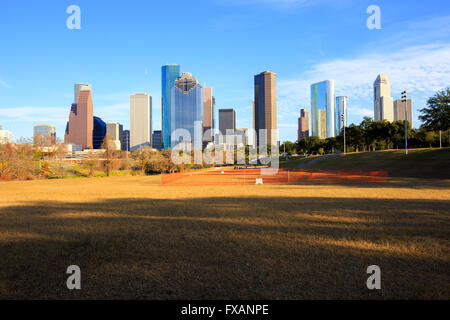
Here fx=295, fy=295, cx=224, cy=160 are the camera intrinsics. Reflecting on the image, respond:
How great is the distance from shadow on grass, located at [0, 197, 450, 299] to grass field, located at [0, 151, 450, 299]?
0.07 feet

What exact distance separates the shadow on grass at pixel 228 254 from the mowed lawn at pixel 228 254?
2 cm

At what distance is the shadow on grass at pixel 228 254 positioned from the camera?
5086 mm

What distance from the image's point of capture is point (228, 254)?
687cm

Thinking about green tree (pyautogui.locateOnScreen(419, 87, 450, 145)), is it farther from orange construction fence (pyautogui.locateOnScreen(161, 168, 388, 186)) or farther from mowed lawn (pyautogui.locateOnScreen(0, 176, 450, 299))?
mowed lawn (pyautogui.locateOnScreen(0, 176, 450, 299))


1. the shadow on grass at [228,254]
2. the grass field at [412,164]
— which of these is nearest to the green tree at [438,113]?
the grass field at [412,164]

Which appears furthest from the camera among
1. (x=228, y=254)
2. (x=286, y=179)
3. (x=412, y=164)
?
(x=412, y=164)

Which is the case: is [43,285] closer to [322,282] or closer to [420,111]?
[322,282]

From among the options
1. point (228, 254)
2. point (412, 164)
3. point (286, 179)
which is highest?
point (412, 164)

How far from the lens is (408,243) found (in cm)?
764

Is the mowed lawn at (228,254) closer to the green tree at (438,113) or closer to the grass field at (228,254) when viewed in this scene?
the grass field at (228,254)

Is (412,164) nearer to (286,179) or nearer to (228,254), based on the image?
(286,179)

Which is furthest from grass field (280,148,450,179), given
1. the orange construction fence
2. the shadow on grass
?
the shadow on grass

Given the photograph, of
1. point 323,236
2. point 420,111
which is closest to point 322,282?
point 323,236

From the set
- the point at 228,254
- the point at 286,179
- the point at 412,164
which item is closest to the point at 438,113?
the point at 412,164
